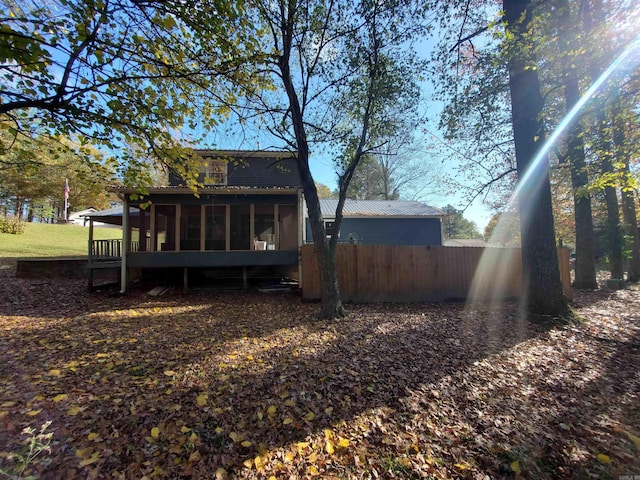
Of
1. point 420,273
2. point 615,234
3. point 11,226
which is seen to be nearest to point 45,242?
point 11,226

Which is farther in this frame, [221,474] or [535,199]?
[535,199]

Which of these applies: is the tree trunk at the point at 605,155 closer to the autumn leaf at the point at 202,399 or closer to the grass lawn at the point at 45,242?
the autumn leaf at the point at 202,399

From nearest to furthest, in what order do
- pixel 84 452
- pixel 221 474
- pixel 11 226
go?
1. pixel 221 474
2. pixel 84 452
3. pixel 11 226

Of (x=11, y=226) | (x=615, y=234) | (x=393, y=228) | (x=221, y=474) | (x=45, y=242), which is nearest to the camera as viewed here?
(x=221, y=474)

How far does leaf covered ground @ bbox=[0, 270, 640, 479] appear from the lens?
7.25 feet

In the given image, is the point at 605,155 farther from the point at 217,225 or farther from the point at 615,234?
the point at 217,225

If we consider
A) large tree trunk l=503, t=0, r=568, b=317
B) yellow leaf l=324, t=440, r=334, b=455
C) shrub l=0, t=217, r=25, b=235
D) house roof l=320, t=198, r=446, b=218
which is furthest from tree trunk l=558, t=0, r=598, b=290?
shrub l=0, t=217, r=25, b=235

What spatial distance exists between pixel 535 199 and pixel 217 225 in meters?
9.71

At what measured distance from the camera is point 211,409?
2.79 meters

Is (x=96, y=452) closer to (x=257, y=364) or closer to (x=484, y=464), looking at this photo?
(x=257, y=364)

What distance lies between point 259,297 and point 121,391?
207 inches

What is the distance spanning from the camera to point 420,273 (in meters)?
7.93

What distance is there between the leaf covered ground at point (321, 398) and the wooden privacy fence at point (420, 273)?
223 centimetres

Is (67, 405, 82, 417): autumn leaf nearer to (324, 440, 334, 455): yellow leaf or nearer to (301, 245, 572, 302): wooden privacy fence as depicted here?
(324, 440, 334, 455): yellow leaf
